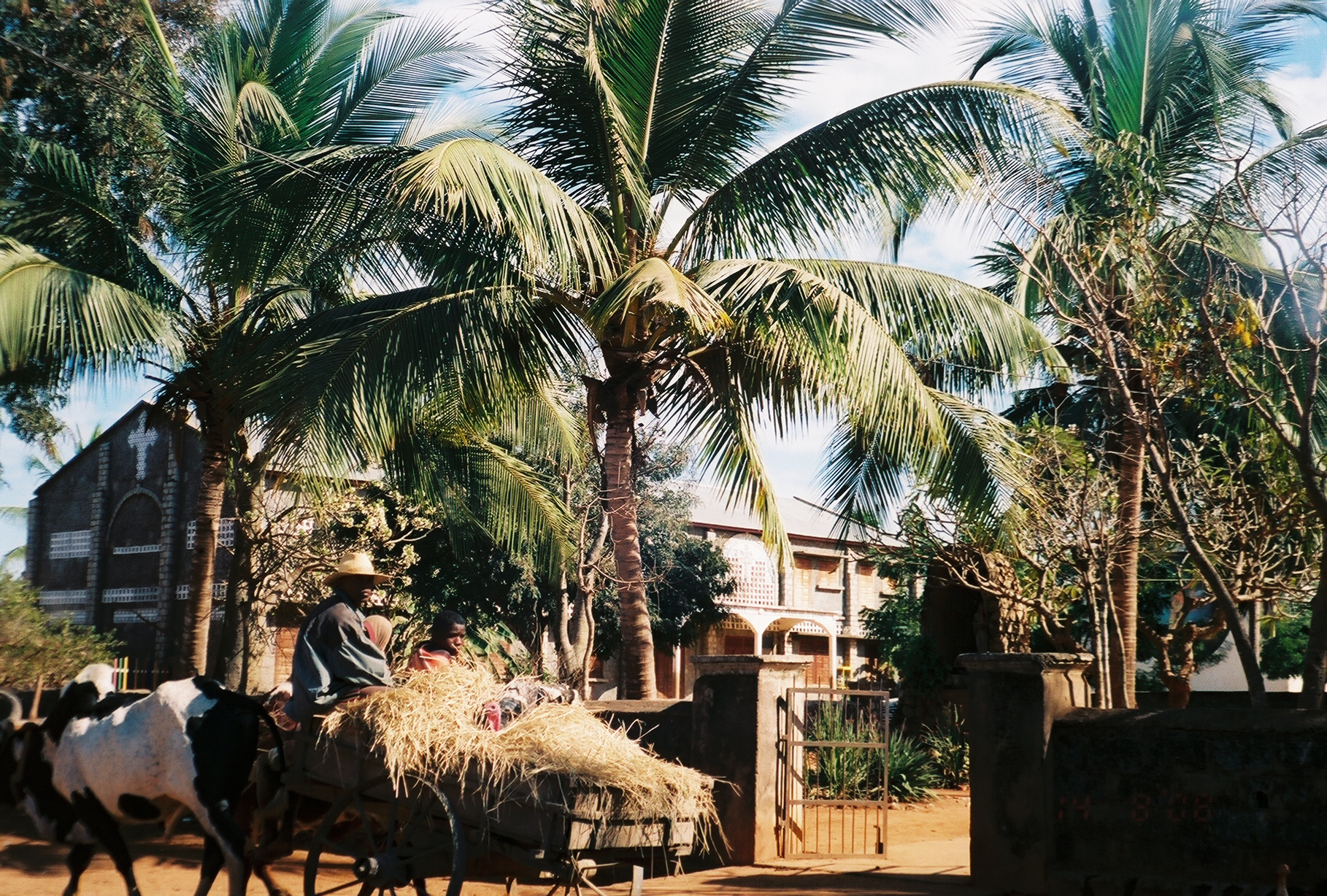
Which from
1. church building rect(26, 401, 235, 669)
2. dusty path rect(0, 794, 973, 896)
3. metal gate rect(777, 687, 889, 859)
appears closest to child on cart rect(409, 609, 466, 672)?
dusty path rect(0, 794, 973, 896)

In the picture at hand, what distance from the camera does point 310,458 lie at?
9.19 metres

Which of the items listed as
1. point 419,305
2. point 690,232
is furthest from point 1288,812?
point 419,305

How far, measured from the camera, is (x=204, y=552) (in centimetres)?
1348

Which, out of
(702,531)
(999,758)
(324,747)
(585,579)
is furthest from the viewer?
(702,531)

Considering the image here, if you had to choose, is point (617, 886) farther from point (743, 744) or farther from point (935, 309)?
point (935, 309)

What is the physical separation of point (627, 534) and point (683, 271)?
99.8 inches

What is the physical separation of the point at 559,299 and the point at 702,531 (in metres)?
24.4

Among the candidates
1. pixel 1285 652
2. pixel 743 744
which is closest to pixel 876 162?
pixel 743 744

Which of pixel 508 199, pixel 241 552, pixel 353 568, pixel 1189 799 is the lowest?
pixel 1189 799

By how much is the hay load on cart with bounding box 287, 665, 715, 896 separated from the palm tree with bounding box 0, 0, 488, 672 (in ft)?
17.1

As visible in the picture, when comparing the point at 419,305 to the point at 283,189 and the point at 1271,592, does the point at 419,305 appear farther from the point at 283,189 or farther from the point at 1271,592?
the point at 1271,592

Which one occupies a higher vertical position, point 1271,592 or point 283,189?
point 283,189

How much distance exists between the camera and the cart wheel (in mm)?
6285

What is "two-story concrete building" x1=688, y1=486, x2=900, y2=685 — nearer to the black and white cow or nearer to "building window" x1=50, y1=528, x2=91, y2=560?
"building window" x1=50, y1=528, x2=91, y2=560
